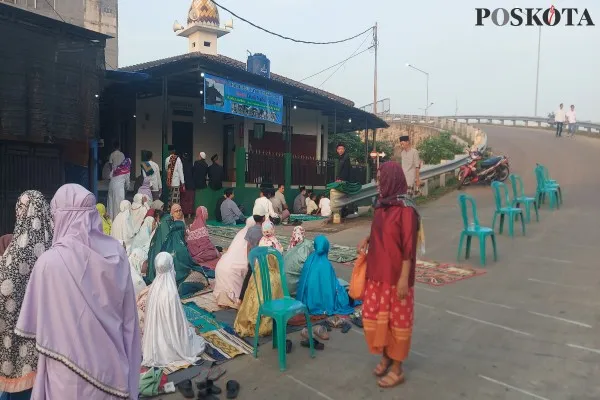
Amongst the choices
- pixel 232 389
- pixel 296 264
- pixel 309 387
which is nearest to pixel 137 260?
pixel 296 264

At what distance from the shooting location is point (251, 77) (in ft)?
45.5

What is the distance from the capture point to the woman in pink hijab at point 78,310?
2.41 meters

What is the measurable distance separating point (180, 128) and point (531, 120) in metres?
26.9

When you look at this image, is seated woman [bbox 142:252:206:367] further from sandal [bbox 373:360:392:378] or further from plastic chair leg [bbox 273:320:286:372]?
sandal [bbox 373:360:392:378]

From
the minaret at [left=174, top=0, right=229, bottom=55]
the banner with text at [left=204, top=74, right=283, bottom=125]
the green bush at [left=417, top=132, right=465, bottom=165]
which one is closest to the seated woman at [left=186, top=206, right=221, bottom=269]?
the banner with text at [left=204, top=74, right=283, bottom=125]

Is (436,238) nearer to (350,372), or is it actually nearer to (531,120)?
(350,372)

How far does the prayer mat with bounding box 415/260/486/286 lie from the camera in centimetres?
700

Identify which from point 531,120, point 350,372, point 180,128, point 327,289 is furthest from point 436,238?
point 531,120

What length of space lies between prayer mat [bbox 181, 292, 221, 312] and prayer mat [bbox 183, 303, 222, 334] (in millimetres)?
97

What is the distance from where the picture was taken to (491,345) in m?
4.82

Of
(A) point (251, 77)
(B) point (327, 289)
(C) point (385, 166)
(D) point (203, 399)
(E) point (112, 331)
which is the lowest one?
(D) point (203, 399)

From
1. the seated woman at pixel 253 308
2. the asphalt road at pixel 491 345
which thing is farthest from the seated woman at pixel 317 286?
the seated woman at pixel 253 308

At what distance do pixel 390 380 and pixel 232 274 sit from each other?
8.65 feet

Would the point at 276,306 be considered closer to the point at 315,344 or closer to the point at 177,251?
the point at 315,344
